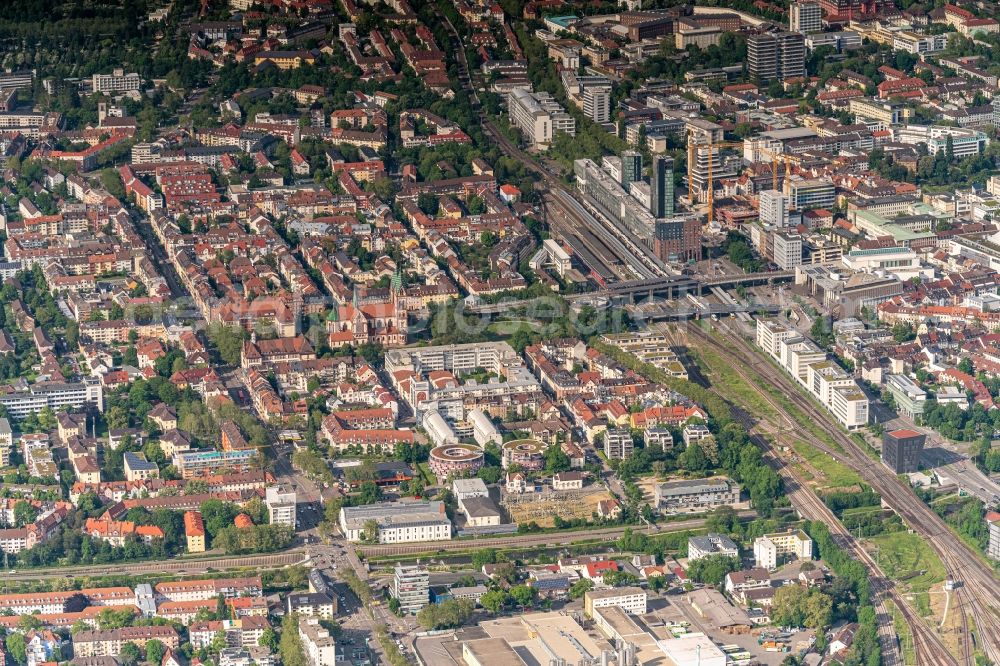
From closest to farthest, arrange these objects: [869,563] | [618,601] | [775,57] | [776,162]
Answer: [618,601] < [869,563] < [776,162] < [775,57]

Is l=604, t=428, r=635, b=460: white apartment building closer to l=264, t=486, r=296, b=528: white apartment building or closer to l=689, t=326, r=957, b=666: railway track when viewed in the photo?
l=689, t=326, r=957, b=666: railway track

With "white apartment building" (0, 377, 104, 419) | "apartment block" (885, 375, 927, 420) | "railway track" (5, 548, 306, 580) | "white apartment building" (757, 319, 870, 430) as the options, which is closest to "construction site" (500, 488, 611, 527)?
"railway track" (5, 548, 306, 580)

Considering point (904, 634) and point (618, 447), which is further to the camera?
point (618, 447)

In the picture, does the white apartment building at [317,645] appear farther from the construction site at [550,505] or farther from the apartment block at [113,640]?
the construction site at [550,505]

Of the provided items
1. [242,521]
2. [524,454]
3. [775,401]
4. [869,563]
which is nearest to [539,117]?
[775,401]

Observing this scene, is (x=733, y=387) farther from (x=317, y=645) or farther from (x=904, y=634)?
(x=317, y=645)

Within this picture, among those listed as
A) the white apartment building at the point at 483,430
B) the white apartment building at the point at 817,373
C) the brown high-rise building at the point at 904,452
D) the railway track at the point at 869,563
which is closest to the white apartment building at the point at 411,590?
the white apartment building at the point at 483,430
